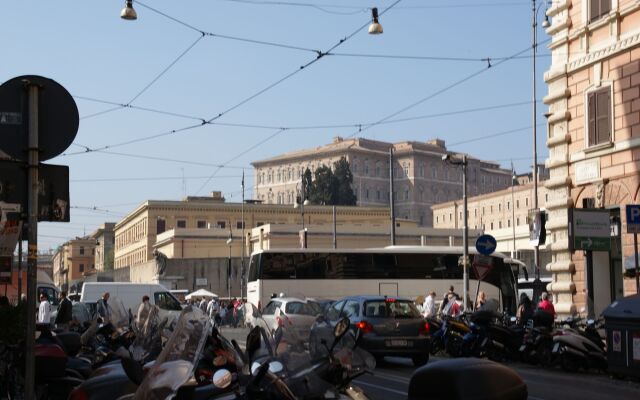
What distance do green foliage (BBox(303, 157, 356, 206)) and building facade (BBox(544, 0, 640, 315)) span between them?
116350 mm

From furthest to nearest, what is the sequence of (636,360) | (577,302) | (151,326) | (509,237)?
(509,237) < (577,302) < (636,360) < (151,326)

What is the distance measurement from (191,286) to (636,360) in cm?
7015

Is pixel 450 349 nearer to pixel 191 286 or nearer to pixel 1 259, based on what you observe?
pixel 1 259

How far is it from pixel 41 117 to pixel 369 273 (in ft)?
126

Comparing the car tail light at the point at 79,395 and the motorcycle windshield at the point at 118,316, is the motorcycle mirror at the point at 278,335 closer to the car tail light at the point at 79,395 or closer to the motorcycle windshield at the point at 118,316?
the car tail light at the point at 79,395

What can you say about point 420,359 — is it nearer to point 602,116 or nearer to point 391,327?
point 391,327

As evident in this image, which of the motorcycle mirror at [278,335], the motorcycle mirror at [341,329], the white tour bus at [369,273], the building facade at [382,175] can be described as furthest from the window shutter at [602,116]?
the building facade at [382,175]

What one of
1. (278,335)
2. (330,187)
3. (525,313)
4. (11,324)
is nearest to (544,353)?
(525,313)

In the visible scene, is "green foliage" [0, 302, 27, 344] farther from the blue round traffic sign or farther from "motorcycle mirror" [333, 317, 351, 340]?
the blue round traffic sign

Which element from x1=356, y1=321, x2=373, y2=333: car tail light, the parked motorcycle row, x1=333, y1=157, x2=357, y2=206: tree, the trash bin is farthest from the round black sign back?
x1=333, y1=157, x2=357, y2=206: tree

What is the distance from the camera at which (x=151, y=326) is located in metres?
10.6

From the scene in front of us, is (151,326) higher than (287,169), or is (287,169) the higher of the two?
(287,169)

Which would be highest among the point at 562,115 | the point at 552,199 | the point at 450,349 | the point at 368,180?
the point at 368,180

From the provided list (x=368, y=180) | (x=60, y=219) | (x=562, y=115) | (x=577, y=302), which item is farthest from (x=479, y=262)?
(x=368, y=180)
